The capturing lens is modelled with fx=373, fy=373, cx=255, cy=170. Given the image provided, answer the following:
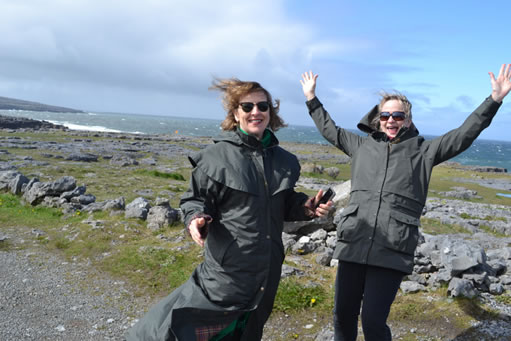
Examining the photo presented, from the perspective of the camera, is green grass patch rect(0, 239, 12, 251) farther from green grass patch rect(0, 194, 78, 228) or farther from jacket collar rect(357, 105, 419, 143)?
jacket collar rect(357, 105, 419, 143)

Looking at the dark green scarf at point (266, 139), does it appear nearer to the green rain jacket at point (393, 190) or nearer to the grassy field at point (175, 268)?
the green rain jacket at point (393, 190)

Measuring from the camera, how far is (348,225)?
14.3 feet

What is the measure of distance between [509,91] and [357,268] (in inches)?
101

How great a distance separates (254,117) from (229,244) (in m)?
1.31

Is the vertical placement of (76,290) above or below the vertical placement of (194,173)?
below

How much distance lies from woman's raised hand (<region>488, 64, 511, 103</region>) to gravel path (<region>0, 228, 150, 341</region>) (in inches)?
252

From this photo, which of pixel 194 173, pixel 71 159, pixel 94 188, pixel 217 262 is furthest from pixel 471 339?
pixel 71 159

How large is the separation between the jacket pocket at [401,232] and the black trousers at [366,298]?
0.94 ft

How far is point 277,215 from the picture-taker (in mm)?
3762

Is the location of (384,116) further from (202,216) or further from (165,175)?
(165,175)

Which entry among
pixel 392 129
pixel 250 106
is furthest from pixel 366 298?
pixel 250 106

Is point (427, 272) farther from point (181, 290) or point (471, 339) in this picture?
point (181, 290)

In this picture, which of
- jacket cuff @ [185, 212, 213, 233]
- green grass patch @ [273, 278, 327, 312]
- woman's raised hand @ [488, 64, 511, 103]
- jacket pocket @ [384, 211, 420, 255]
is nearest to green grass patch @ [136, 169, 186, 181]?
green grass patch @ [273, 278, 327, 312]

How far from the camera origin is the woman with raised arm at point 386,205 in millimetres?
4039
